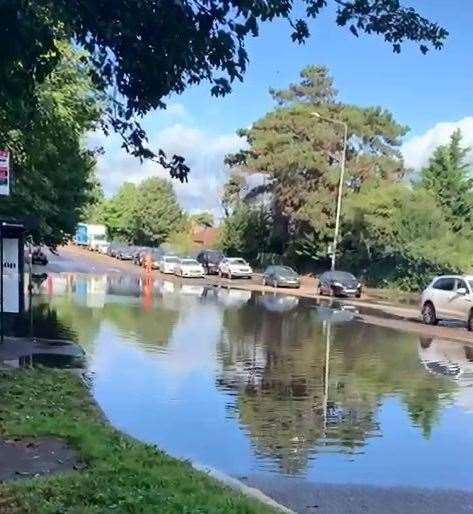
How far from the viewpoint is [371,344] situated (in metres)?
22.2

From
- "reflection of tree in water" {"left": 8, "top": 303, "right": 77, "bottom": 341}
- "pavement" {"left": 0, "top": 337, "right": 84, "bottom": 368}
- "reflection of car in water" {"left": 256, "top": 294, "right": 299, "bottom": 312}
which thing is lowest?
"reflection of car in water" {"left": 256, "top": 294, "right": 299, "bottom": 312}

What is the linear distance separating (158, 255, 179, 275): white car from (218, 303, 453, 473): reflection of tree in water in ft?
145

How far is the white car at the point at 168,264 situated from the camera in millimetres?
69562

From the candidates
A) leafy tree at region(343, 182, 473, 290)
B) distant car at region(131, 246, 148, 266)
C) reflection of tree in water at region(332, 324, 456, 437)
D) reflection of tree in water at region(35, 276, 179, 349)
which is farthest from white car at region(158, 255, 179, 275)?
reflection of tree in water at region(332, 324, 456, 437)

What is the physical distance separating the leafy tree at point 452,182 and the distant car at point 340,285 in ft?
41.5

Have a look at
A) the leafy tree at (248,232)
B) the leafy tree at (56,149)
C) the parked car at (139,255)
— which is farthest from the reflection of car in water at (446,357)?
the parked car at (139,255)

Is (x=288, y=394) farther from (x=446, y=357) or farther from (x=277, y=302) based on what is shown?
(x=277, y=302)

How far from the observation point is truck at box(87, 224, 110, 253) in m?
110

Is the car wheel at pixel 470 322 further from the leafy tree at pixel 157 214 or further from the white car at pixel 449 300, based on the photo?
the leafy tree at pixel 157 214

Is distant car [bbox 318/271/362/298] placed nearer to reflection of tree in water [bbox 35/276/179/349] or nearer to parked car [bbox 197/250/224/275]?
reflection of tree in water [bbox 35/276/179/349]

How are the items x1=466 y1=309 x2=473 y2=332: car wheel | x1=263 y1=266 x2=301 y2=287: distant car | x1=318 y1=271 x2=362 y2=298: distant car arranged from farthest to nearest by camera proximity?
x1=263 y1=266 x2=301 y2=287: distant car < x1=318 y1=271 x2=362 y2=298: distant car < x1=466 y1=309 x2=473 y2=332: car wheel

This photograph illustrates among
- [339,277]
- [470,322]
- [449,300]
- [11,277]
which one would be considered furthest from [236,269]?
[11,277]

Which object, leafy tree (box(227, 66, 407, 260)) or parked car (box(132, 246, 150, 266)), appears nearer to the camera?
leafy tree (box(227, 66, 407, 260))

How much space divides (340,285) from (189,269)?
19.3m
